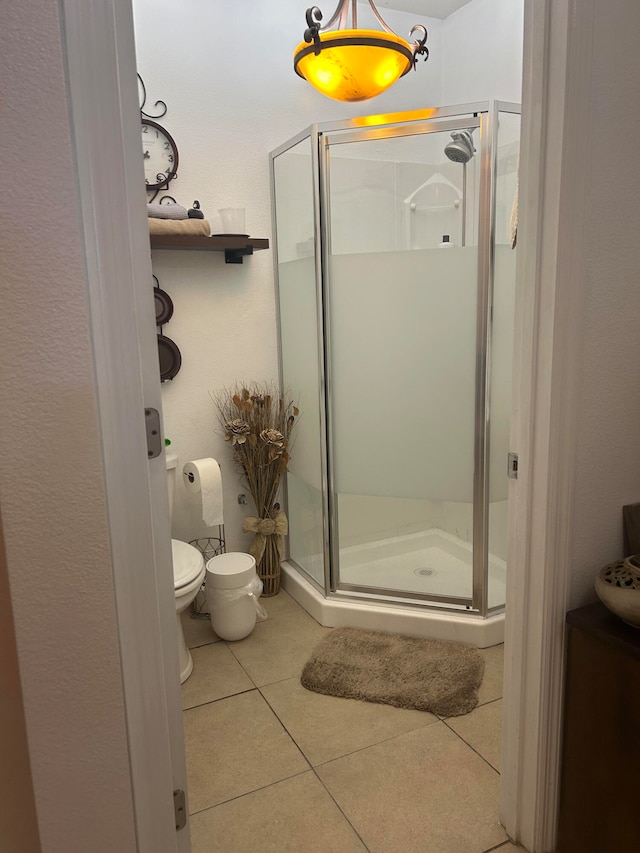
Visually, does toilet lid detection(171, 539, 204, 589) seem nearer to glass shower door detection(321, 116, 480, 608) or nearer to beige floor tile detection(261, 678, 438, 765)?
beige floor tile detection(261, 678, 438, 765)

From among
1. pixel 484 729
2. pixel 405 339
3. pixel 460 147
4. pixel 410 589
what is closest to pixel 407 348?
pixel 405 339

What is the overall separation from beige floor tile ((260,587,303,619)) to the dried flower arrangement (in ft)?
0.14

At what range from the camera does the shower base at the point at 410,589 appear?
2553mm

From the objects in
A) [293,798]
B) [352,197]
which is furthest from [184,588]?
[352,197]

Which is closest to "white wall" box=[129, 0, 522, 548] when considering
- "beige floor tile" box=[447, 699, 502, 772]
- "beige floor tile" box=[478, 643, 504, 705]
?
"beige floor tile" box=[478, 643, 504, 705]

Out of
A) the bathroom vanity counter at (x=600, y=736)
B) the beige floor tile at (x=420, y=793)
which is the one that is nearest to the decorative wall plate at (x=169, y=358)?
the beige floor tile at (x=420, y=793)

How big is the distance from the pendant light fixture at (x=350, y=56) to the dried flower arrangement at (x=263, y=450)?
128cm

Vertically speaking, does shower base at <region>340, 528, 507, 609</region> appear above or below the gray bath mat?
above

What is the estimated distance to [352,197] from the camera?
2562 millimetres

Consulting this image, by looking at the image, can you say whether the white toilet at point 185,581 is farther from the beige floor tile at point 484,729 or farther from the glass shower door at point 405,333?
the beige floor tile at point 484,729

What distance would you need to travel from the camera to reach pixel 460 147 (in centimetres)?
238

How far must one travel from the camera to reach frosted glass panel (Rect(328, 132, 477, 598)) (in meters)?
2.48

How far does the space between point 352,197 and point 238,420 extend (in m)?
1.05

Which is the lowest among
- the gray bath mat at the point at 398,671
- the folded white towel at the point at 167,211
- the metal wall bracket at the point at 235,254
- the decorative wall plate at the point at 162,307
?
the gray bath mat at the point at 398,671
